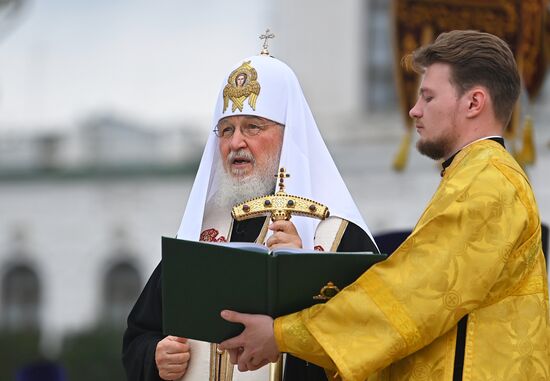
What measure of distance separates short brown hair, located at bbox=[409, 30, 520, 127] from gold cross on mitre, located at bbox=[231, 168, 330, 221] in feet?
1.96

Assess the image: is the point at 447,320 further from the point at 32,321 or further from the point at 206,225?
the point at 32,321

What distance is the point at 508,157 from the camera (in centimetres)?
395

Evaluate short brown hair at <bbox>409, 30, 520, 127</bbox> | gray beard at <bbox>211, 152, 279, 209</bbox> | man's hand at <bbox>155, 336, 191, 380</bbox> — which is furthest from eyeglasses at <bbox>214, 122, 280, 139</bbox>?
short brown hair at <bbox>409, 30, 520, 127</bbox>

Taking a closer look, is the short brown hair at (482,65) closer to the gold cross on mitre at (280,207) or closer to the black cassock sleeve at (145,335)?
the gold cross on mitre at (280,207)

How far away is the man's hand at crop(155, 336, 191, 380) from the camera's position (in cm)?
441

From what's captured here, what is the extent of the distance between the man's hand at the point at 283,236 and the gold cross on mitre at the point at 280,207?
0.02m

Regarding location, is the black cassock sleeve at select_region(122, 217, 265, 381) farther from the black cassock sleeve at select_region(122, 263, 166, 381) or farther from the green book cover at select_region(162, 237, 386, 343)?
the green book cover at select_region(162, 237, 386, 343)

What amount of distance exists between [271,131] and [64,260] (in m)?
26.1

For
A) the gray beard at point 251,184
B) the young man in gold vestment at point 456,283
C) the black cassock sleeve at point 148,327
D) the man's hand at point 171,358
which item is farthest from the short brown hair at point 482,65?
the man's hand at point 171,358

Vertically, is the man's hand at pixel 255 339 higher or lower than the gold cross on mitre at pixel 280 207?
lower

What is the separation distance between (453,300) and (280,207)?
2.15 ft

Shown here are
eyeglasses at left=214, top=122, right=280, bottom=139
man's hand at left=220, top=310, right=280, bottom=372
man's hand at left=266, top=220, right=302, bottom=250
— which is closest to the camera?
man's hand at left=220, top=310, right=280, bottom=372

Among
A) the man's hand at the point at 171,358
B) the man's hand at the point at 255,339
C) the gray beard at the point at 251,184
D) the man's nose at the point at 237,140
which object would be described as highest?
the man's nose at the point at 237,140

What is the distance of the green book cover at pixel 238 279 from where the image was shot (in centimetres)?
381
